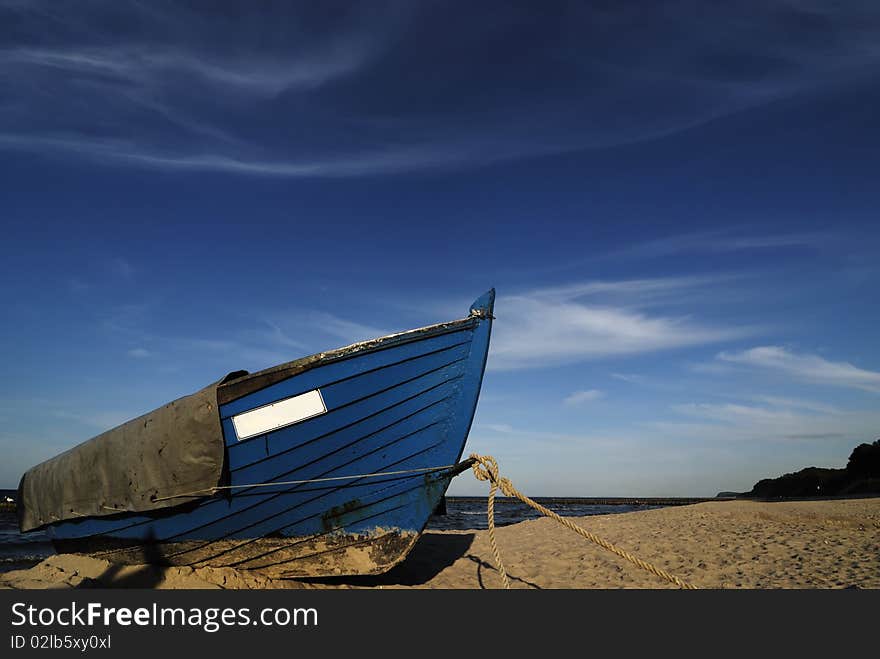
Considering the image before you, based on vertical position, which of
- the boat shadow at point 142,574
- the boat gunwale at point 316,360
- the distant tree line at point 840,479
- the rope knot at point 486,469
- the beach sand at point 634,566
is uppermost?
the boat gunwale at point 316,360

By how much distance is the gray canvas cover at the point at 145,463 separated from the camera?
19.0 ft

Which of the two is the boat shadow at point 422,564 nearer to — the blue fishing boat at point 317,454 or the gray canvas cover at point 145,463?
the blue fishing boat at point 317,454

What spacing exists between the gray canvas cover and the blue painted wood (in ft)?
0.66

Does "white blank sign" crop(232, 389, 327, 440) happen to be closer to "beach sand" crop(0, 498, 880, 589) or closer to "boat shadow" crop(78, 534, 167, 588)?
"beach sand" crop(0, 498, 880, 589)

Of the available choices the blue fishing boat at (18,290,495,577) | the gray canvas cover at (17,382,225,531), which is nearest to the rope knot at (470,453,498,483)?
the blue fishing boat at (18,290,495,577)

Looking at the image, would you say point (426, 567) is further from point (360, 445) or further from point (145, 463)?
point (145, 463)

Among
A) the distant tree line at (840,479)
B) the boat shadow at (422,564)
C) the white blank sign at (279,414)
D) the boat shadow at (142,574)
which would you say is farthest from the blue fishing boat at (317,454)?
the distant tree line at (840,479)

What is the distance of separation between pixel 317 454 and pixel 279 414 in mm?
607

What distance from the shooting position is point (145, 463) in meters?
6.08

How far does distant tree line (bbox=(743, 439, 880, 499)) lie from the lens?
2867cm

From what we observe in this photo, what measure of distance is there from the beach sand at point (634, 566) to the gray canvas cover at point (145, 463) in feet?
3.19

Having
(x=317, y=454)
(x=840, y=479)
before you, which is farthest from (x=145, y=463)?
(x=840, y=479)
